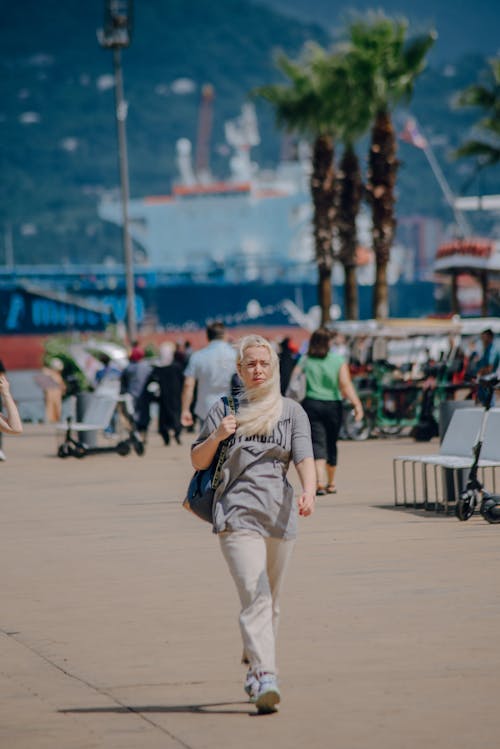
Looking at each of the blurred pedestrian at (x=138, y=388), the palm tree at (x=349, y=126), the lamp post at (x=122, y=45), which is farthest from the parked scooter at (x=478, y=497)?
the palm tree at (x=349, y=126)

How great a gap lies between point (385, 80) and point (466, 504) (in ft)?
109

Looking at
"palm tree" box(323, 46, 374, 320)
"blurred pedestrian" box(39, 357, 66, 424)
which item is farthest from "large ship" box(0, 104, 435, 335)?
"blurred pedestrian" box(39, 357, 66, 424)

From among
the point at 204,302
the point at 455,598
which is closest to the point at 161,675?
the point at 455,598

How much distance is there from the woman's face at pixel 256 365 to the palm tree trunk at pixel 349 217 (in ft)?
136

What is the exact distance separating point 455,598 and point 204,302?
110 metres

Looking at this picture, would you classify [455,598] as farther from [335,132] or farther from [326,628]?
[335,132]

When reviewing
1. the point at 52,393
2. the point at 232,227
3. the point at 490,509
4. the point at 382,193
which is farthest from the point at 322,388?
the point at 232,227

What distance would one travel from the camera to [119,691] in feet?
20.4

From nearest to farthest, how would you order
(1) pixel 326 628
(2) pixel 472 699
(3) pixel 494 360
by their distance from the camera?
1. (2) pixel 472 699
2. (1) pixel 326 628
3. (3) pixel 494 360

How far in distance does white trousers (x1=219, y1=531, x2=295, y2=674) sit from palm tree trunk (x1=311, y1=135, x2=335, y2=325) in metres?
40.9

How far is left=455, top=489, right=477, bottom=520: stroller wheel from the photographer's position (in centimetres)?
1196

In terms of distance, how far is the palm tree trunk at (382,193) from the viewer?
43.5 meters

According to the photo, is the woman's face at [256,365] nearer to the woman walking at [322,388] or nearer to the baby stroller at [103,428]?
the woman walking at [322,388]

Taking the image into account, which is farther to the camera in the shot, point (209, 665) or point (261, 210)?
point (261, 210)
